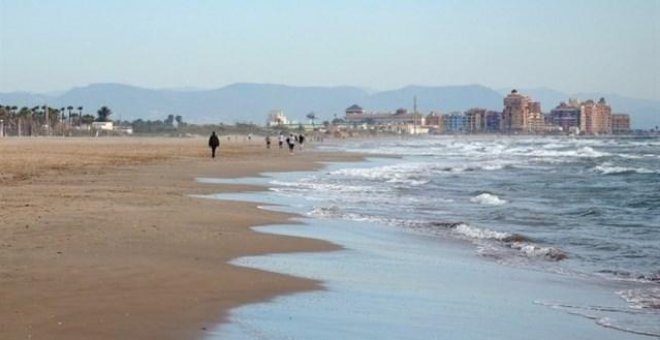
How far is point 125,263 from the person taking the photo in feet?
29.8

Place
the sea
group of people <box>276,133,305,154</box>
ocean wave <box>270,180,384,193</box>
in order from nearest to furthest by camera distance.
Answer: the sea < ocean wave <box>270,180,384,193</box> < group of people <box>276,133,305,154</box>

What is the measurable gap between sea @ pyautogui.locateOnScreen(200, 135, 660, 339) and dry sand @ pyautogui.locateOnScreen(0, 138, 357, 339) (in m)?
0.45

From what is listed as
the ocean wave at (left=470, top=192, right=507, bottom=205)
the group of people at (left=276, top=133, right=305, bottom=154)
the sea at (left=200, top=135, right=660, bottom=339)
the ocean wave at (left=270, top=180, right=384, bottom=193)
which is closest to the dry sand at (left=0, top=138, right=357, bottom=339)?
the sea at (left=200, top=135, right=660, bottom=339)

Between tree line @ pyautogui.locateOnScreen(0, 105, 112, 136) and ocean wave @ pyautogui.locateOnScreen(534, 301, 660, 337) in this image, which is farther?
tree line @ pyautogui.locateOnScreen(0, 105, 112, 136)

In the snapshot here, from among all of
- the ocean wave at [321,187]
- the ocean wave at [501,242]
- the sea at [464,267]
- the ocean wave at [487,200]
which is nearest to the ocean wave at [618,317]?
the sea at [464,267]

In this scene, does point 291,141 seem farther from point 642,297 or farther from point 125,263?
point 642,297

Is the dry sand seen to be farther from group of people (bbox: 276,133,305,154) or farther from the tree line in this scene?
the tree line

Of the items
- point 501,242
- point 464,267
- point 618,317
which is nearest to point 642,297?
point 618,317

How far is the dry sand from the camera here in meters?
6.43

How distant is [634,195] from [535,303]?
51.1 ft

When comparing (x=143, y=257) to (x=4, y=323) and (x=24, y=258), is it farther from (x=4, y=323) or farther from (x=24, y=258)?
(x=4, y=323)

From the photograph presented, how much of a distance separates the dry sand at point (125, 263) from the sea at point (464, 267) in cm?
45

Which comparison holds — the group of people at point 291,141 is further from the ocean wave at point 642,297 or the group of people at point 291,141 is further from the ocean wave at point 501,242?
the ocean wave at point 642,297

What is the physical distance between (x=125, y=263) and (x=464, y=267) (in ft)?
11.8
